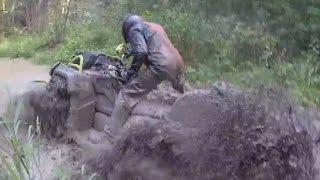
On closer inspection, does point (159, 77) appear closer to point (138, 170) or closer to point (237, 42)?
point (138, 170)

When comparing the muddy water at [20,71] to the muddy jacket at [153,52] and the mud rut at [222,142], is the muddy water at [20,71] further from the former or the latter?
the mud rut at [222,142]

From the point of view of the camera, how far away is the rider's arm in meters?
5.46

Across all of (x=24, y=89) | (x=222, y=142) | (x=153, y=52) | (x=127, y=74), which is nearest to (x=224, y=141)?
(x=222, y=142)

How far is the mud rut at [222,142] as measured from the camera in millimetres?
3447

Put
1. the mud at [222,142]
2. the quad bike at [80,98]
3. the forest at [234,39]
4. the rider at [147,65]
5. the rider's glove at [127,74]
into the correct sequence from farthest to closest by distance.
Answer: the forest at [234,39]
the quad bike at [80,98]
the rider's glove at [127,74]
the rider at [147,65]
the mud at [222,142]

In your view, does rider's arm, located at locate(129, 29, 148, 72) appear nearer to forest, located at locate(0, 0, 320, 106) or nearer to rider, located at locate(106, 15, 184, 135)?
rider, located at locate(106, 15, 184, 135)

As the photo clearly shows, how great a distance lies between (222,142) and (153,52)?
7.01ft

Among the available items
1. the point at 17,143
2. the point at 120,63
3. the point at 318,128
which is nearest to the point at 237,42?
the point at 120,63

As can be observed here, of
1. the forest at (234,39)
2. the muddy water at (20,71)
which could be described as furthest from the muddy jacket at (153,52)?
the muddy water at (20,71)

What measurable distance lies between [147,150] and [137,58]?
6.18 ft

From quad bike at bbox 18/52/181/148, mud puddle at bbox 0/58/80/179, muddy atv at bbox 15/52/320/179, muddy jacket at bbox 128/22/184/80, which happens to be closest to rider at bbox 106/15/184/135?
muddy jacket at bbox 128/22/184/80

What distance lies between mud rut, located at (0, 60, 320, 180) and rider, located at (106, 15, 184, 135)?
147cm

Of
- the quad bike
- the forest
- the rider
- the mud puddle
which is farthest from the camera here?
the forest

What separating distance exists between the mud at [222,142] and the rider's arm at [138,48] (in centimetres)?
160
